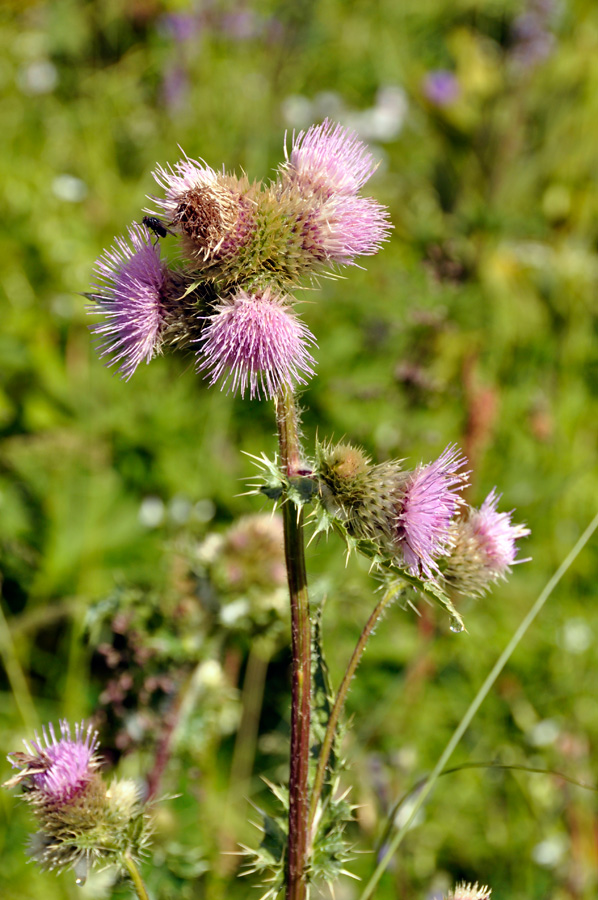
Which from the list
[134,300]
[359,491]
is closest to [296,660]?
[359,491]

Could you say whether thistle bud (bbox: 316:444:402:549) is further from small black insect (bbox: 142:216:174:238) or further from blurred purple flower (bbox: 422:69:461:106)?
blurred purple flower (bbox: 422:69:461:106)

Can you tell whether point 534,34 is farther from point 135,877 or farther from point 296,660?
point 135,877

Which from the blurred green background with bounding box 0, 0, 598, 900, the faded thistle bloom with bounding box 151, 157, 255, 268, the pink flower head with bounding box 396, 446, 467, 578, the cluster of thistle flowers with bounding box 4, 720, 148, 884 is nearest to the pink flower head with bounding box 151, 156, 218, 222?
the faded thistle bloom with bounding box 151, 157, 255, 268

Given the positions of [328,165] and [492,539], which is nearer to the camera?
[328,165]

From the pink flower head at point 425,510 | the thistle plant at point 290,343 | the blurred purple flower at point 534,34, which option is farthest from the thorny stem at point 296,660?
the blurred purple flower at point 534,34

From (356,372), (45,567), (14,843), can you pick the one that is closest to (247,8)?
(356,372)

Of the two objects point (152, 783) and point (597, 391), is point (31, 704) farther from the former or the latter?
point (597, 391)
